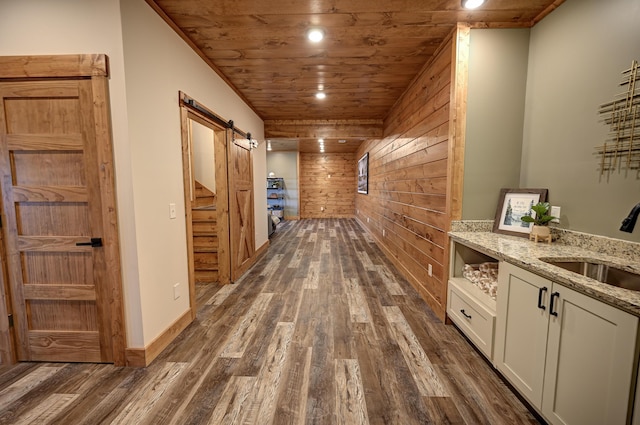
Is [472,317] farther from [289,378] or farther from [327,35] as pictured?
[327,35]

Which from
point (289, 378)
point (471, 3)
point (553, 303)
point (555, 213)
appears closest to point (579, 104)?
point (555, 213)

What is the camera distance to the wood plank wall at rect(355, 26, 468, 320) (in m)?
2.35

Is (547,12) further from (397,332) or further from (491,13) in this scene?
(397,332)

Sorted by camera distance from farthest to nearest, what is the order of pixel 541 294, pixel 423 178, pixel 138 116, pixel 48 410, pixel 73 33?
pixel 423 178 < pixel 138 116 < pixel 73 33 < pixel 48 410 < pixel 541 294

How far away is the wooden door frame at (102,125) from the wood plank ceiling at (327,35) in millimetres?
747

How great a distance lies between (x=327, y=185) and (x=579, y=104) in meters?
8.49

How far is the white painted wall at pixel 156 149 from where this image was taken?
1.71 m

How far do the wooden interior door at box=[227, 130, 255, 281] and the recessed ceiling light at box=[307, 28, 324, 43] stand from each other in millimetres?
1580

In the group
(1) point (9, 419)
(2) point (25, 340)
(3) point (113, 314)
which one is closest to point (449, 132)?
(3) point (113, 314)

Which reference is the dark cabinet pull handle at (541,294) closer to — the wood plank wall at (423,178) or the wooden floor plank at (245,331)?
the wood plank wall at (423,178)

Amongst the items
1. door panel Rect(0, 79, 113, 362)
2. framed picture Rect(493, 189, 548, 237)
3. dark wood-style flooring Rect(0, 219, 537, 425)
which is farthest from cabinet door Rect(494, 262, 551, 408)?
door panel Rect(0, 79, 113, 362)

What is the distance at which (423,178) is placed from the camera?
112 inches

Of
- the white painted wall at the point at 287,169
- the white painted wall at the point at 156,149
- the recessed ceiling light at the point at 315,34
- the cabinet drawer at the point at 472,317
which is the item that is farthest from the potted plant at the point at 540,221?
the white painted wall at the point at 287,169

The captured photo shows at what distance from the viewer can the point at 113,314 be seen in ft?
5.76
